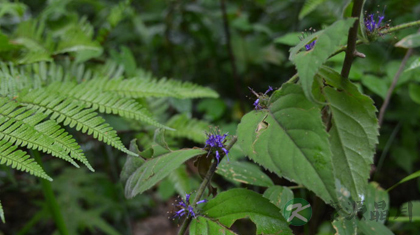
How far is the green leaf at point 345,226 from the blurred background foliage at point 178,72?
60cm

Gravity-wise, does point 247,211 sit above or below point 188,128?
above

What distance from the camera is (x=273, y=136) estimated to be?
657 mm

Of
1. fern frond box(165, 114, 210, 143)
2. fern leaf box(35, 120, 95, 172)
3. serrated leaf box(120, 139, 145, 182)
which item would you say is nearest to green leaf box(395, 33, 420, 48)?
serrated leaf box(120, 139, 145, 182)

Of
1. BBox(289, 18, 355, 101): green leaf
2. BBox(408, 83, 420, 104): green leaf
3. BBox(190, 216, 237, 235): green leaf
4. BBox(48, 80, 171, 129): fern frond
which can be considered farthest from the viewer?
BBox(408, 83, 420, 104): green leaf

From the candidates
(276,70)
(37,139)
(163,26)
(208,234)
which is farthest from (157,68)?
(208,234)

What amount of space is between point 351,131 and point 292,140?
158mm

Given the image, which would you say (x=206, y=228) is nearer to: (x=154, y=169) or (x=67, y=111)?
(x=154, y=169)

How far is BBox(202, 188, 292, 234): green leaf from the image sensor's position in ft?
2.38

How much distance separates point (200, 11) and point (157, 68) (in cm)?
54

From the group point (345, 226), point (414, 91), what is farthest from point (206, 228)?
point (414, 91)

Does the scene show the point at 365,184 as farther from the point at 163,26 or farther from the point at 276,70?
the point at 163,26

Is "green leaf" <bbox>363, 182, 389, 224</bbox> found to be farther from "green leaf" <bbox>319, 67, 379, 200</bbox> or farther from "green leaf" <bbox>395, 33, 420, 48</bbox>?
"green leaf" <bbox>395, 33, 420, 48</bbox>

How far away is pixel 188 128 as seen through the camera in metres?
1.61

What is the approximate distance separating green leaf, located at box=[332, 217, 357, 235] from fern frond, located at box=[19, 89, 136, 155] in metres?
0.60
